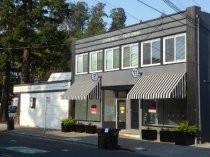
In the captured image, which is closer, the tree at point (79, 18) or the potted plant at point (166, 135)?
the potted plant at point (166, 135)

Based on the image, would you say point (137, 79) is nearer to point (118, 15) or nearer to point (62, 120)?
point (62, 120)

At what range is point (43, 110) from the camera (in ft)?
124

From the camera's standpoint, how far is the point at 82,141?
25562 millimetres

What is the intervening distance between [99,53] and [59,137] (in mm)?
7275

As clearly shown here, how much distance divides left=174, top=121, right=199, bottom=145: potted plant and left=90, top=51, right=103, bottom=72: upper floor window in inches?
392

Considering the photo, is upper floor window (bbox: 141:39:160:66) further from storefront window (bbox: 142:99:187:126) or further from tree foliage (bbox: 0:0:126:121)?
tree foliage (bbox: 0:0:126:121)

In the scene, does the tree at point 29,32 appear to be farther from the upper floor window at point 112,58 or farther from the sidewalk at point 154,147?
the sidewalk at point 154,147

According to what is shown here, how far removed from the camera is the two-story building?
2478cm

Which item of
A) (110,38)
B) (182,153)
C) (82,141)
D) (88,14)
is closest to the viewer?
(182,153)

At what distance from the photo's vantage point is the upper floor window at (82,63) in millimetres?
34062

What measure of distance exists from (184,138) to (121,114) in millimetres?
8424

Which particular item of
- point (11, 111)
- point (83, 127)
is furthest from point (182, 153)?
point (11, 111)

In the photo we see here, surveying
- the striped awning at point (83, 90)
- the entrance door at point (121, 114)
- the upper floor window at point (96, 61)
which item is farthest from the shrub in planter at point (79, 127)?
the upper floor window at point (96, 61)

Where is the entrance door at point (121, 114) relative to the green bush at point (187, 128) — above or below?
above
